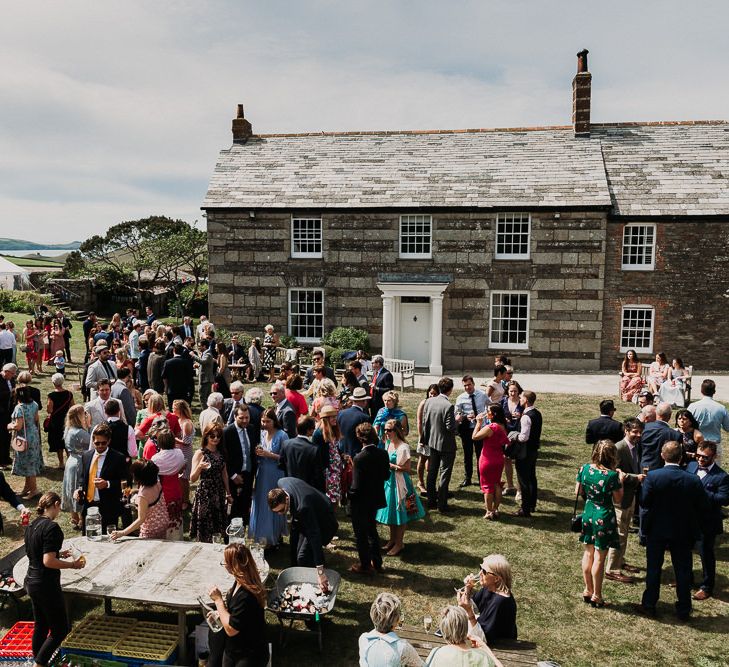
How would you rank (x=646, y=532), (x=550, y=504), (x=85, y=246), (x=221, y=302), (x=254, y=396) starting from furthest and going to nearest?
(x=85, y=246) < (x=221, y=302) < (x=550, y=504) < (x=254, y=396) < (x=646, y=532)

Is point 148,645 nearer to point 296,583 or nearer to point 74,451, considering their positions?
point 296,583

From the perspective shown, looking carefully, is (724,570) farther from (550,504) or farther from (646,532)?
(550,504)

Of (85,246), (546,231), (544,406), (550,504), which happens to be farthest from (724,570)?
(85,246)

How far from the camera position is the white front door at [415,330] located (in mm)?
21953

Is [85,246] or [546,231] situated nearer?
[546,231]

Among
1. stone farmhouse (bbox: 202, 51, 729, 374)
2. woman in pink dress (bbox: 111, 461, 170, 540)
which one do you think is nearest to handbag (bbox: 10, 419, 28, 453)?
woman in pink dress (bbox: 111, 461, 170, 540)

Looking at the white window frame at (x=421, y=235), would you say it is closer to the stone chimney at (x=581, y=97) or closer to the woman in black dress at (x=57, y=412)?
the stone chimney at (x=581, y=97)

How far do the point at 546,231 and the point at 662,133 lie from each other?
21.1 ft

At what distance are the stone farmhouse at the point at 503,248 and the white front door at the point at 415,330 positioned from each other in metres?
0.05

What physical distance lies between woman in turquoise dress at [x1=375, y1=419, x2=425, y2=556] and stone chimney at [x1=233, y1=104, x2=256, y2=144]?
1999cm

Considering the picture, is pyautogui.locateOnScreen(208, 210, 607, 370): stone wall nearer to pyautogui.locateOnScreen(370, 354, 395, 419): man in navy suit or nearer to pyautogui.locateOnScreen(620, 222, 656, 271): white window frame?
pyautogui.locateOnScreen(620, 222, 656, 271): white window frame

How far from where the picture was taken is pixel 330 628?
6352mm

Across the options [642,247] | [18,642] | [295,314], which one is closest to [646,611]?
[18,642]

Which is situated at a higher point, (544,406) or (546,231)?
(546,231)
